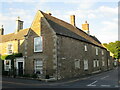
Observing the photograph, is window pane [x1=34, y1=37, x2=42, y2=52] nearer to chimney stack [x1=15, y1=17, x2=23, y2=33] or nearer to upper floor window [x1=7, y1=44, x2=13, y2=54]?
upper floor window [x1=7, y1=44, x2=13, y2=54]

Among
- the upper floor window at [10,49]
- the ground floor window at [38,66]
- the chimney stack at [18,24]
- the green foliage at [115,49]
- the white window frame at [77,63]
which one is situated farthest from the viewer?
the green foliage at [115,49]

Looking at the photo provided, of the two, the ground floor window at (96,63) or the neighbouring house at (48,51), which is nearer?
the neighbouring house at (48,51)

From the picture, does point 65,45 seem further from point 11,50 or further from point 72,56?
point 11,50

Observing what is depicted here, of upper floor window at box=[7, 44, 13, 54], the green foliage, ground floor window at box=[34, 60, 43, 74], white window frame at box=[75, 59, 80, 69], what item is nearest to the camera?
ground floor window at box=[34, 60, 43, 74]

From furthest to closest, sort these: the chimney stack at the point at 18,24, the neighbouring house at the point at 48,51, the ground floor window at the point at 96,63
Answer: the ground floor window at the point at 96,63 → the chimney stack at the point at 18,24 → the neighbouring house at the point at 48,51

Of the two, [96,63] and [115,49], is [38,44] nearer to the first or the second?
[96,63]

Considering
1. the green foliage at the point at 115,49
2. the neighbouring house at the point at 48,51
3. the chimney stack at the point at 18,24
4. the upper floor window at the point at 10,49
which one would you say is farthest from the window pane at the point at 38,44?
the green foliage at the point at 115,49

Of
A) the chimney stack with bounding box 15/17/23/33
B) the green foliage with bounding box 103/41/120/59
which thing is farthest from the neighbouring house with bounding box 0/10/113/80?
the green foliage with bounding box 103/41/120/59

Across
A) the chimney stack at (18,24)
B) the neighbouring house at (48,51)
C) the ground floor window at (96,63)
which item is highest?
the chimney stack at (18,24)

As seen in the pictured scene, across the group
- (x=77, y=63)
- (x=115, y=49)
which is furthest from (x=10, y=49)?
(x=115, y=49)

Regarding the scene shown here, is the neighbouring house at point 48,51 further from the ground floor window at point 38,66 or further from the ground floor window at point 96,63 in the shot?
the ground floor window at point 96,63

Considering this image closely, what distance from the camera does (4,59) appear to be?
26922mm

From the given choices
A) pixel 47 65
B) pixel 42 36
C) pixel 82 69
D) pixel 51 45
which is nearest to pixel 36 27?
pixel 42 36

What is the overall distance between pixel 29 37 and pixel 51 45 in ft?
15.7
